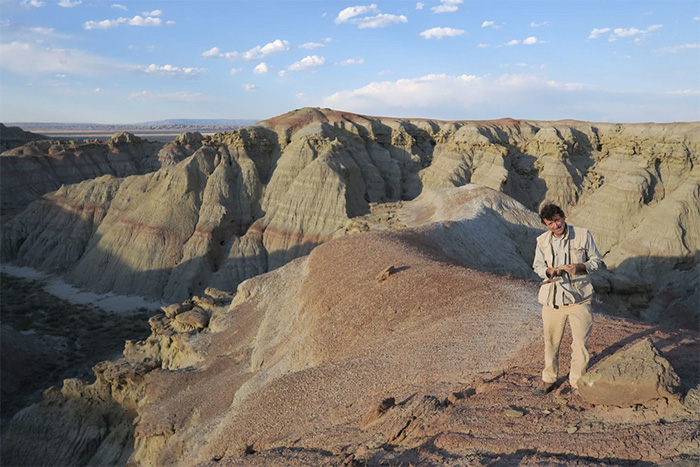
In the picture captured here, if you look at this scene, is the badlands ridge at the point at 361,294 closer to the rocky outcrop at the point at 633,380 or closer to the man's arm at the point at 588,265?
the rocky outcrop at the point at 633,380

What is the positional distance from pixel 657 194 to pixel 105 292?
50.0 m

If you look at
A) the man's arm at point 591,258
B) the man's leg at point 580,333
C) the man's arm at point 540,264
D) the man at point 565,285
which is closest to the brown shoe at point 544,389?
the man at point 565,285

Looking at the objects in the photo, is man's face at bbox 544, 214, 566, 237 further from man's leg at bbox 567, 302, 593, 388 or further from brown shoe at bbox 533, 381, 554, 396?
brown shoe at bbox 533, 381, 554, 396

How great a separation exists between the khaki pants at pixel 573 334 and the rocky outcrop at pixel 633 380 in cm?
25

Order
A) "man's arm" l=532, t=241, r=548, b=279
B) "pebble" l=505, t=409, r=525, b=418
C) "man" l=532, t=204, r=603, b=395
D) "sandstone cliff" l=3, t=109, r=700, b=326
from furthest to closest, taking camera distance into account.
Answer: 1. "sandstone cliff" l=3, t=109, r=700, b=326
2. "man's arm" l=532, t=241, r=548, b=279
3. "man" l=532, t=204, r=603, b=395
4. "pebble" l=505, t=409, r=525, b=418

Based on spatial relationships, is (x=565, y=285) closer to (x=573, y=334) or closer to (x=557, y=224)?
(x=573, y=334)

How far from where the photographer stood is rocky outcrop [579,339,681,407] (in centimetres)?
511

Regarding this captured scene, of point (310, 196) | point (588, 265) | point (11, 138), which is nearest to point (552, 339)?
point (588, 265)

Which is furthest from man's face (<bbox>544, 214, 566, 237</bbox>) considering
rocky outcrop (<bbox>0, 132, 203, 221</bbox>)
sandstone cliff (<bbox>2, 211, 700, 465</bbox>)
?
rocky outcrop (<bbox>0, 132, 203, 221</bbox>)

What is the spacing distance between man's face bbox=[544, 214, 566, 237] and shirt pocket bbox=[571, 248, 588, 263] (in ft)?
0.87

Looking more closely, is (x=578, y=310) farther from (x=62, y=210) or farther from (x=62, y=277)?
(x=62, y=210)

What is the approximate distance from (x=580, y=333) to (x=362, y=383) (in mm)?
3896

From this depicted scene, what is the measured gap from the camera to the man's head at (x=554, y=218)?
548 cm

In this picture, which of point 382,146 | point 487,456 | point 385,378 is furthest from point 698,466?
point 382,146
